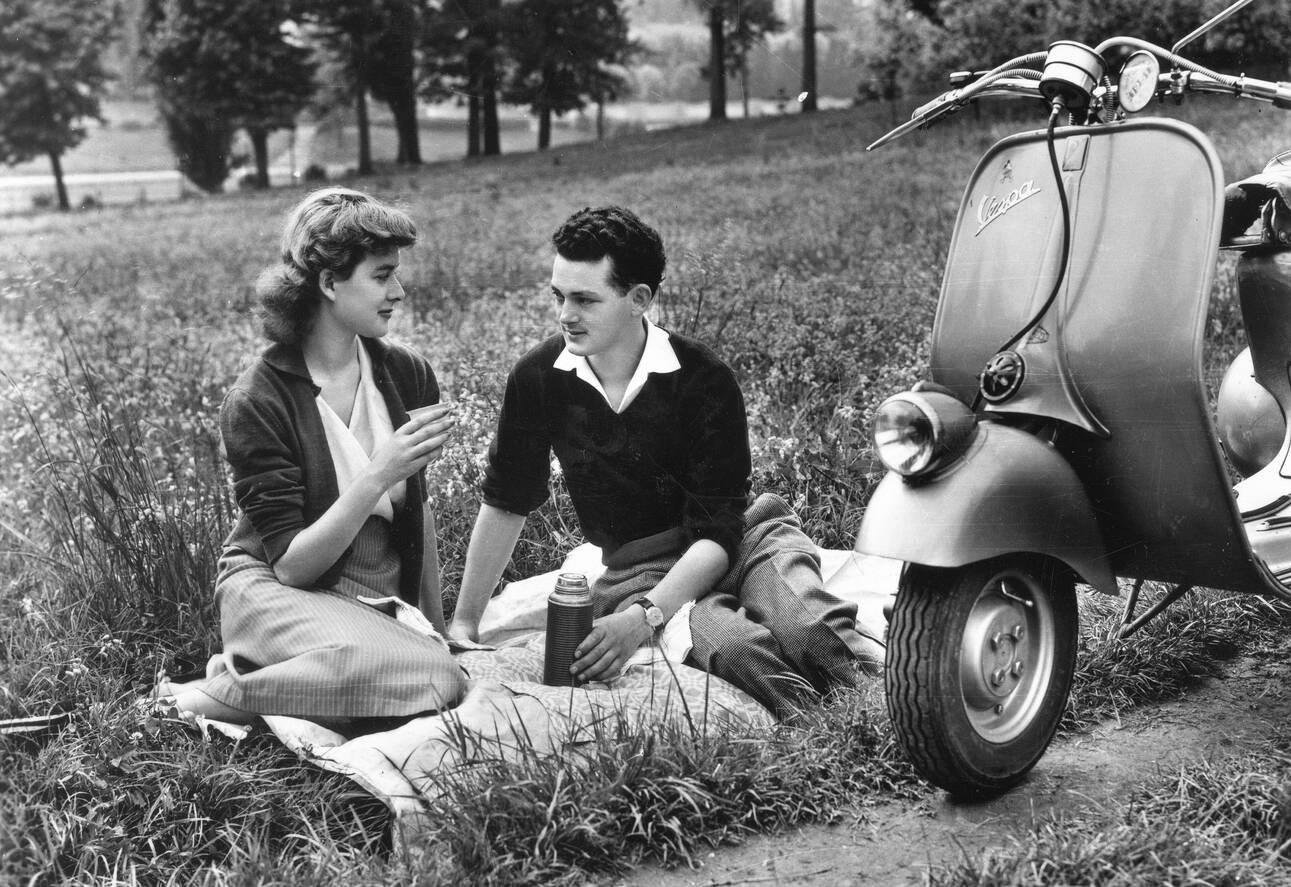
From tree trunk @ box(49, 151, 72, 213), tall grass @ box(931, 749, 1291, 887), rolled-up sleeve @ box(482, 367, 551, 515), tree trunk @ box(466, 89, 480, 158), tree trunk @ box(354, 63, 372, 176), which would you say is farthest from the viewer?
tree trunk @ box(49, 151, 72, 213)

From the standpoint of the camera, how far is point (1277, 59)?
9273mm

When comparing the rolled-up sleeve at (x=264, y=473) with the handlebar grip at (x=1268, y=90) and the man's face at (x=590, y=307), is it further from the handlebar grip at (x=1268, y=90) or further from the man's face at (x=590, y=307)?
the handlebar grip at (x=1268, y=90)

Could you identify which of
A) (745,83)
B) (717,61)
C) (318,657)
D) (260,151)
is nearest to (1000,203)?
(318,657)

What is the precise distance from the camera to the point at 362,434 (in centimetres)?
309

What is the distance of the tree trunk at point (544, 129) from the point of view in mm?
9680

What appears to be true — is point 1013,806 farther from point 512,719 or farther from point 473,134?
point 473,134

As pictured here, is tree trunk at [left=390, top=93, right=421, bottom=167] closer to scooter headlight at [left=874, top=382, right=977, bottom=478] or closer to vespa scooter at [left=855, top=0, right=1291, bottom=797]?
vespa scooter at [left=855, top=0, right=1291, bottom=797]

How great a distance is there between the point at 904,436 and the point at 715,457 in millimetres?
834

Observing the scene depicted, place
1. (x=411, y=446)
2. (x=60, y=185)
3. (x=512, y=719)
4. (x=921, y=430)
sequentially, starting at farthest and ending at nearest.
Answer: (x=60, y=185), (x=411, y=446), (x=512, y=719), (x=921, y=430)

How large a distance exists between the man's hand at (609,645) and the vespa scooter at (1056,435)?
0.77m

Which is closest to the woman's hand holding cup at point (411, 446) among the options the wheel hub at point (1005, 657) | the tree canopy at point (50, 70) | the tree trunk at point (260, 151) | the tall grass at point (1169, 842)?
the wheel hub at point (1005, 657)

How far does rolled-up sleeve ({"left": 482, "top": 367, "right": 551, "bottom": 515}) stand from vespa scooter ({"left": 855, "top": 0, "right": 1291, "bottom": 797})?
1144 mm

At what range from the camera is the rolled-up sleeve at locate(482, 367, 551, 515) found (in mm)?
3268

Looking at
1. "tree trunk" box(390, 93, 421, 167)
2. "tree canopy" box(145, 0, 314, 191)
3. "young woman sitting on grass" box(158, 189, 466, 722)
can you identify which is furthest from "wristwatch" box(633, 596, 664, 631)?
"tree trunk" box(390, 93, 421, 167)
